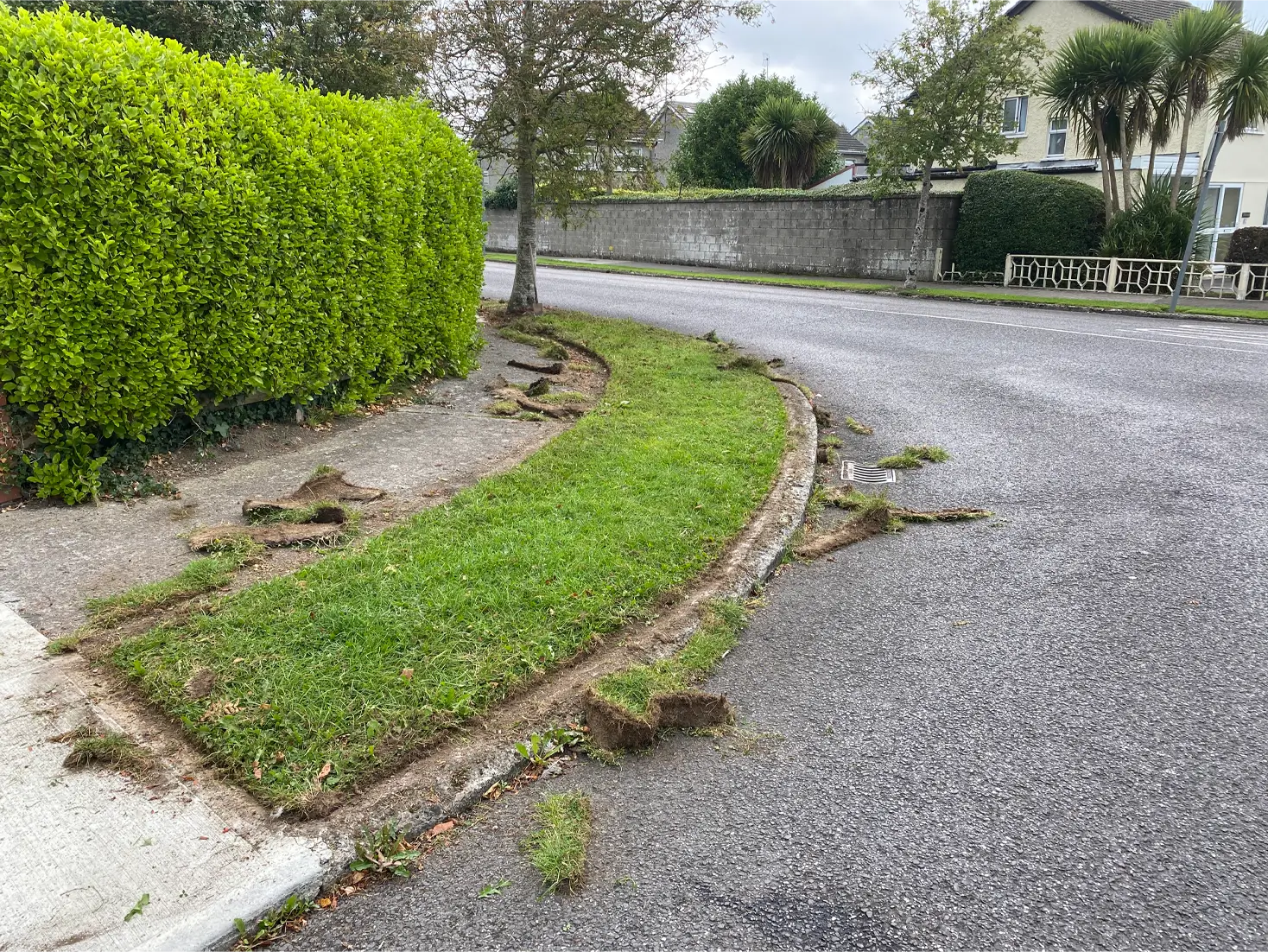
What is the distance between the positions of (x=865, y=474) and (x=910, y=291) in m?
15.5

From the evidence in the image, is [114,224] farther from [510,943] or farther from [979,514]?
[979,514]

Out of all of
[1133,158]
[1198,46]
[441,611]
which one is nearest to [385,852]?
[441,611]

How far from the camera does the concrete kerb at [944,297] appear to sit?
16.6 meters

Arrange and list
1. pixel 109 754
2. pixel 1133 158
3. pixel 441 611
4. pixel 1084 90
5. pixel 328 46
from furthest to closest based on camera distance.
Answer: pixel 1133 158 < pixel 1084 90 < pixel 328 46 < pixel 441 611 < pixel 109 754

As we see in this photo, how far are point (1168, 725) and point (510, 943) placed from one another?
2655mm

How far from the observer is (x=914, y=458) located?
725 cm

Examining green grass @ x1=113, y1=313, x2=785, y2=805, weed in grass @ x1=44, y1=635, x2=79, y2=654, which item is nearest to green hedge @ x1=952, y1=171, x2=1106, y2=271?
green grass @ x1=113, y1=313, x2=785, y2=805

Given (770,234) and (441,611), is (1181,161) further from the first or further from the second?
(441,611)

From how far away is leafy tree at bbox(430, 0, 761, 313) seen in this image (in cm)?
1214

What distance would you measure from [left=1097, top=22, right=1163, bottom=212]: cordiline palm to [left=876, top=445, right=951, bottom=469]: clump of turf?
18547mm

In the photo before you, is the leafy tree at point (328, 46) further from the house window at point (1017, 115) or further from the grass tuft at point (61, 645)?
the house window at point (1017, 115)

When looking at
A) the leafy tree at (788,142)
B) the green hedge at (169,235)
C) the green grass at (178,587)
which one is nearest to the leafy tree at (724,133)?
the leafy tree at (788,142)

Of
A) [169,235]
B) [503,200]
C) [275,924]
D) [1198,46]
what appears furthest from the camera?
[503,200]

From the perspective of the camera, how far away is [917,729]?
3.47 meters
